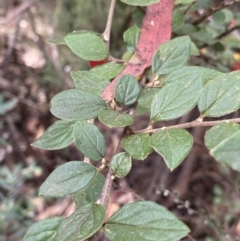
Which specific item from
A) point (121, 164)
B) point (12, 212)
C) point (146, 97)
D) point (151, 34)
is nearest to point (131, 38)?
point (151, 34)

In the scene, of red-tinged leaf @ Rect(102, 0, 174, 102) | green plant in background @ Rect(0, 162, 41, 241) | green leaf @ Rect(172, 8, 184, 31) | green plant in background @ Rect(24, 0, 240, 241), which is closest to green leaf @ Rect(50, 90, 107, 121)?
green plant in background @ Rect(24, 0, 240, 241)

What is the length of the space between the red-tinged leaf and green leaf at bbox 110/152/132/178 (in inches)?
6.7

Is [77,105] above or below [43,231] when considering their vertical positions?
above

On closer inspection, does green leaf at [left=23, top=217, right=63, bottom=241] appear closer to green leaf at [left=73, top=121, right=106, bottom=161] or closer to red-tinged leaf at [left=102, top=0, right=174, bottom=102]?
green leaf at [left=73, top=121, right=106, bottom=161]

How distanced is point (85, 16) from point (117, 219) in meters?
1.63

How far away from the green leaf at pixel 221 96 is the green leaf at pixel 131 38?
0.71 feet

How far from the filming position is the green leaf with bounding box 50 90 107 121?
557 millimetres

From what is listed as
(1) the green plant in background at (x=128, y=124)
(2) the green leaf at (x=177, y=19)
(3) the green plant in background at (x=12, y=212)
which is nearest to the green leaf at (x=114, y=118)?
(1) the green plant in background at (x=128, y=124)

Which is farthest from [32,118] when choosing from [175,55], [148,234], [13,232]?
[148,234]

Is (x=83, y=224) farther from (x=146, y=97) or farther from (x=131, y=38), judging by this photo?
(x=131, y=38)

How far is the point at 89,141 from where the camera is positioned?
1.83 feet

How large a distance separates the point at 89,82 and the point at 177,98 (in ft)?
0.50

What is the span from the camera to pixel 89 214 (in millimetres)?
494

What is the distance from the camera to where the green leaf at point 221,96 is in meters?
0.52
